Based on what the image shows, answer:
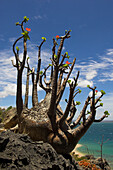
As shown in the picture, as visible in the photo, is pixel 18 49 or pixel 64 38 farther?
pixel 64 38

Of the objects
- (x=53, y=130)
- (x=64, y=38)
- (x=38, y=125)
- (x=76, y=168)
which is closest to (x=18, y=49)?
(x=64, y=38)

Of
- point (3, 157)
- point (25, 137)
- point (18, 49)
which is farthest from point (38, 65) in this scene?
point (3, 157)

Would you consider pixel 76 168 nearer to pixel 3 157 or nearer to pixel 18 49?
pixel 3 157

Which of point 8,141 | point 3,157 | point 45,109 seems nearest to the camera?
point 3,157

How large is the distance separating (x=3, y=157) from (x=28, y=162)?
0.60 metres

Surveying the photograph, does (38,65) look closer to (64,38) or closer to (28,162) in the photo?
(64,38)

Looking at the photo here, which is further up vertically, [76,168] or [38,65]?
[38,65]

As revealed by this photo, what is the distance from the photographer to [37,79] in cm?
832

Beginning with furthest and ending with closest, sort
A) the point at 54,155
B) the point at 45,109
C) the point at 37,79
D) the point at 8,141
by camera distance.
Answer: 1. the point at 37,79
2. the point at 45,109
3. the point at 54,155
4. the point at 8,141

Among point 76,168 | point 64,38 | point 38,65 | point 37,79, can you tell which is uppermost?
point 64,38

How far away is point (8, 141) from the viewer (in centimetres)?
335

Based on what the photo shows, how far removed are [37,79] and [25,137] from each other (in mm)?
4607

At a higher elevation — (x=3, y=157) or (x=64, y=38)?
(x=64, y=38)

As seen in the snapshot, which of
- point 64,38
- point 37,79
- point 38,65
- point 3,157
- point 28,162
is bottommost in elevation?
point 28,162
